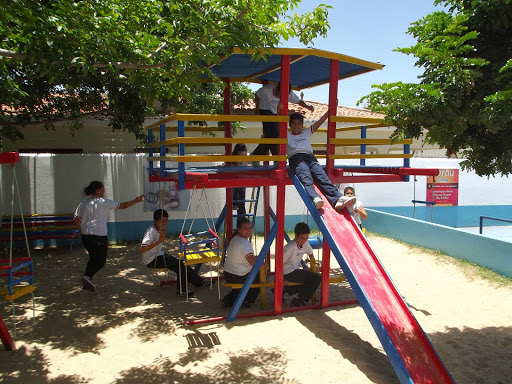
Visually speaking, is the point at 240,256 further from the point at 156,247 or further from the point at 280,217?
the point at 156,247

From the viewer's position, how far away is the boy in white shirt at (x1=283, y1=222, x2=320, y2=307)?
5656mm

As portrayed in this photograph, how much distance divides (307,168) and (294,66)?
1584 millimetres

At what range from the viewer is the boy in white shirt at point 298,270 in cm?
566

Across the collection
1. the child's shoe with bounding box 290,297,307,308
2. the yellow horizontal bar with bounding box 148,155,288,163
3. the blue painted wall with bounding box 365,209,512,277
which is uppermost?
the yellow horizontal bar with bounding box 148,155,288,163

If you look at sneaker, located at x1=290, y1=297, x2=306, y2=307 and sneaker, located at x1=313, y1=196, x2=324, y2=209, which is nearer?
sneaker, located at x1=313, y1=196, x2=324, y2=209

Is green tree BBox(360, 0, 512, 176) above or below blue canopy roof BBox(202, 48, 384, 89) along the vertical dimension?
below

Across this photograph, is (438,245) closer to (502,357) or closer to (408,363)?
(502,357)

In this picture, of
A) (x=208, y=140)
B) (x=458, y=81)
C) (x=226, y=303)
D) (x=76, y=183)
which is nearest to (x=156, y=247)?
(x=226, y=303)

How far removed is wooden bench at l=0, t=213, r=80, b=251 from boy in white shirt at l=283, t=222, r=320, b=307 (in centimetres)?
577

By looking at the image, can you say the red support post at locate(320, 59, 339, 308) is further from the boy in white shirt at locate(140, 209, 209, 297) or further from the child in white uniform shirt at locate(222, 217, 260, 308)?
the boy in white shirt at locate(140, 209, 209, 297)

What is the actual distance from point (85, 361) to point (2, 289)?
1.24 metres

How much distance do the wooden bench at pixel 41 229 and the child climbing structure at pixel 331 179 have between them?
392 centimetres

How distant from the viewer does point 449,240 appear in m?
8.70

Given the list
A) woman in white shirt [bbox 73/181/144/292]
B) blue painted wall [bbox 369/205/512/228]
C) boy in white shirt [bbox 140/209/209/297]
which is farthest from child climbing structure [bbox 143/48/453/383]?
blue painted wall [bbox 369/205/512/228]
